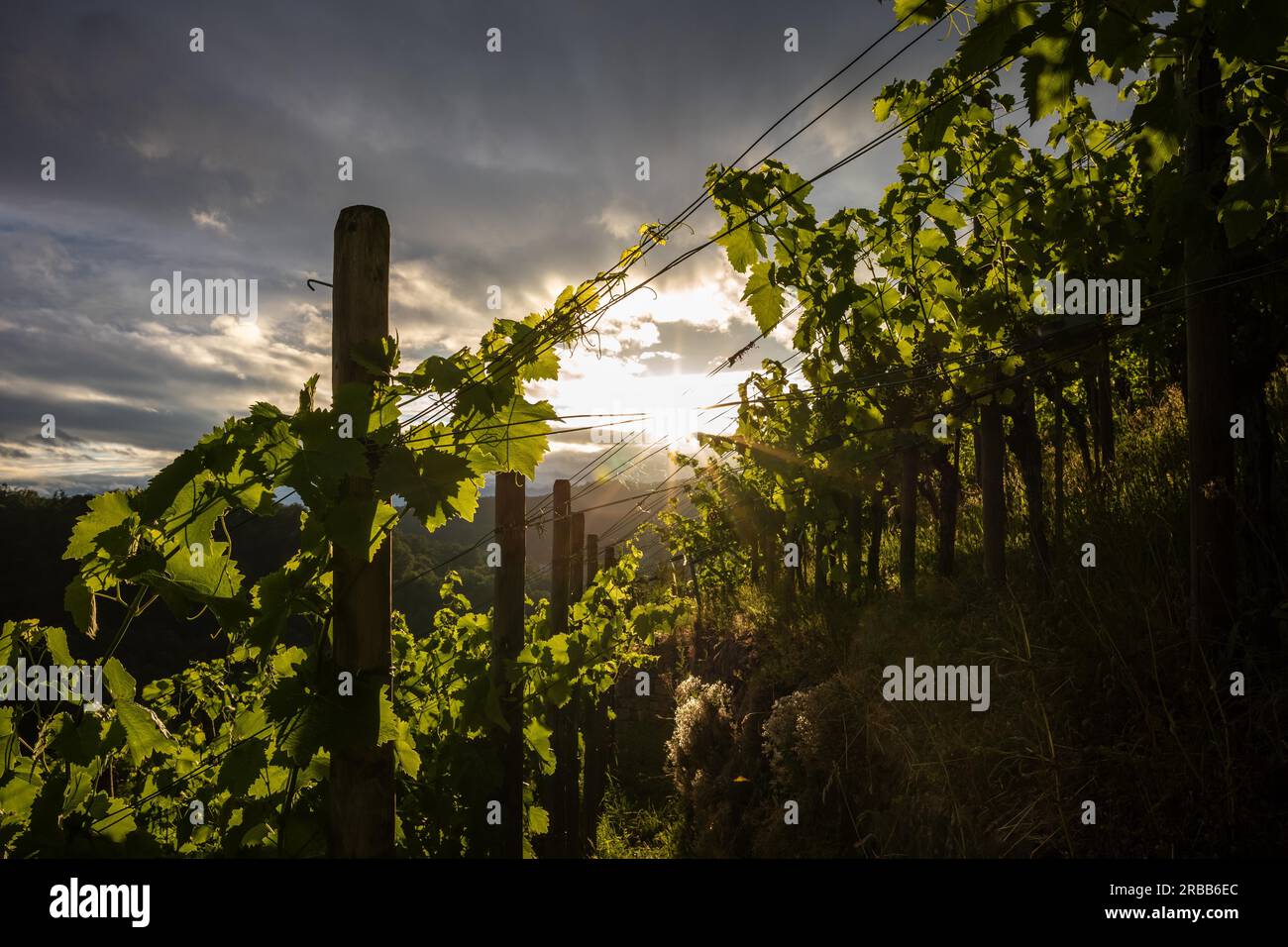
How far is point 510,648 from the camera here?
6.29m

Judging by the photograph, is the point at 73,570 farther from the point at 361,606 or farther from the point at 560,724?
the point at 361,606

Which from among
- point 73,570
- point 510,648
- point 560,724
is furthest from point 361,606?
point 73,570

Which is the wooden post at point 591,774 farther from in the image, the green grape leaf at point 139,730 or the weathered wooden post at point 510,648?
the green grape leaf at point 139,730

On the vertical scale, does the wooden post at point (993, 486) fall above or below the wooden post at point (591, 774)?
above

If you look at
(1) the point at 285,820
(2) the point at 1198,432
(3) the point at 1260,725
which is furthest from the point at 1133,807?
(1) the point at 285,820

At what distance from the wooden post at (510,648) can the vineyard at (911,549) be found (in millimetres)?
38

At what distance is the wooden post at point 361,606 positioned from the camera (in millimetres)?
2730

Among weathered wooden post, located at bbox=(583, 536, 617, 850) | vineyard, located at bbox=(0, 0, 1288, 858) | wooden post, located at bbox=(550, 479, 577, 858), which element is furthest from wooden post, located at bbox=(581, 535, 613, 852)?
vineyard, located at bbox=(0, 0, 1288, 858)

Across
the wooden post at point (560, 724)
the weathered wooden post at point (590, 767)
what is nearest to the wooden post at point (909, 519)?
the wooden post at point (560, 724)

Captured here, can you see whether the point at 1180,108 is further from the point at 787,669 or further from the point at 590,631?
the point at 787,669

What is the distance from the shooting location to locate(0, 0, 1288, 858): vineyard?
2.40 metres

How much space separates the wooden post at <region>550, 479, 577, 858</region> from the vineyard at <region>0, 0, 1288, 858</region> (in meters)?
0.93

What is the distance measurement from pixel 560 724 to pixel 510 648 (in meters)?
5.00

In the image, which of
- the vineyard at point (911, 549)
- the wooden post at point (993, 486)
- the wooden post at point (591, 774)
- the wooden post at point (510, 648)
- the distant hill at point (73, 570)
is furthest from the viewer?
the distant hill at point (73, 570)
